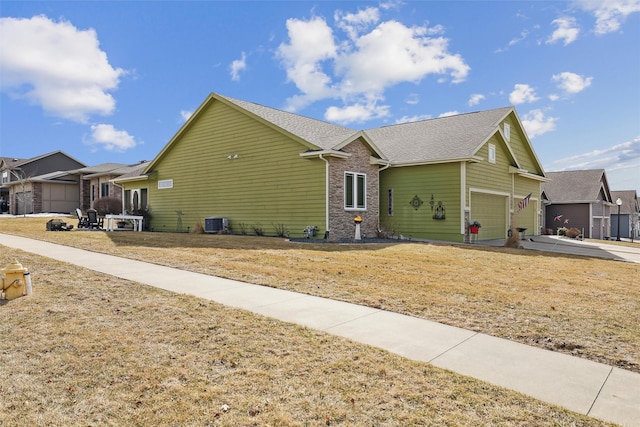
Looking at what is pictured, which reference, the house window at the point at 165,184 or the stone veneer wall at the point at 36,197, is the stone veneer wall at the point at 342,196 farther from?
the stone veneer wall at the point at 36,197

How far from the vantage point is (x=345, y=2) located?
1515 centimetres

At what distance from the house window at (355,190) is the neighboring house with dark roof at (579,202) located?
72.1ft

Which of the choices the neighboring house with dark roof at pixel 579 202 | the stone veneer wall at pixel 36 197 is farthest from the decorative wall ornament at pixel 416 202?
the stone veneer wall at pixel 36 197

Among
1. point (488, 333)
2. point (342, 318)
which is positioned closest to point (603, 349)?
point (488, 333)

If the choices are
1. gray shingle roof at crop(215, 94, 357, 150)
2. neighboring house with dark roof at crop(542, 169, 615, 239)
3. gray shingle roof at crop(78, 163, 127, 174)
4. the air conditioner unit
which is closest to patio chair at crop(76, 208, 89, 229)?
the air conditioner unit

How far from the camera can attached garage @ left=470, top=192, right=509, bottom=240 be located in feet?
61.8

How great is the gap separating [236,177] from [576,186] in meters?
30.1

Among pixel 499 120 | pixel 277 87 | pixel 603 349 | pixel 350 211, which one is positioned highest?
pixel 277 87

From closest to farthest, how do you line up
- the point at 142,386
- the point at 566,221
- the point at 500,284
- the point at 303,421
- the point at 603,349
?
1. the point at 303,421
2. the point at 142,386
3. the point at 603,349
4. the point at 500,284
5. the point at 566,221

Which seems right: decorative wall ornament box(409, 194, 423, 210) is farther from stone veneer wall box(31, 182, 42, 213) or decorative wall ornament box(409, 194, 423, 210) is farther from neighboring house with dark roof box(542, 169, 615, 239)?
stone veneer wall box(31, 182, 42, 213)

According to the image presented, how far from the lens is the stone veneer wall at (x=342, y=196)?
1528cm

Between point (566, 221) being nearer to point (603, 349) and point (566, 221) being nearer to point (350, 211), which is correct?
point (350, 211)

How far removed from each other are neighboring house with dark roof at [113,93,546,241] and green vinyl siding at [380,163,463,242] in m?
0.05

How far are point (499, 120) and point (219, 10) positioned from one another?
14044mm
